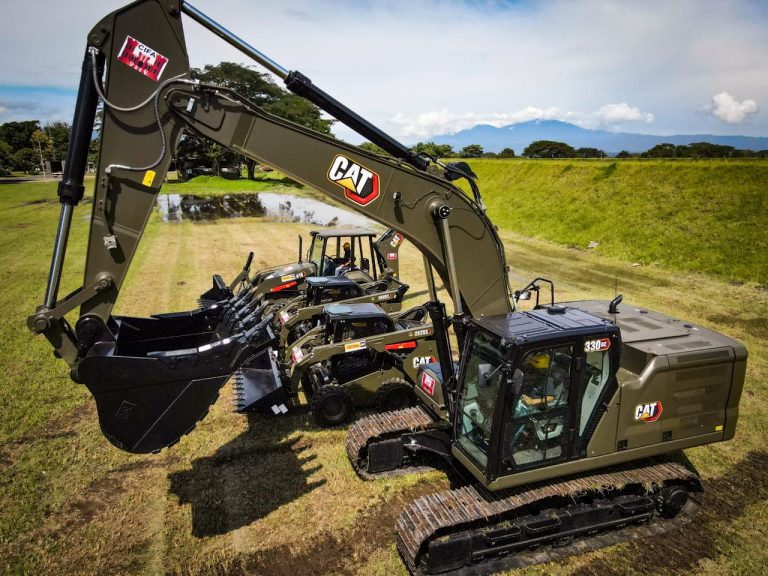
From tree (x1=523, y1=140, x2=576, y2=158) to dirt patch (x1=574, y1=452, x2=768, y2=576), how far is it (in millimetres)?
41165

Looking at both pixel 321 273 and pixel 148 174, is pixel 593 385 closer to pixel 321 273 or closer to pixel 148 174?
pixel 148 174

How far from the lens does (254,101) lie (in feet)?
192

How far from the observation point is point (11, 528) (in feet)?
20.0

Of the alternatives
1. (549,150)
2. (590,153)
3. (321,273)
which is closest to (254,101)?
(549,150)

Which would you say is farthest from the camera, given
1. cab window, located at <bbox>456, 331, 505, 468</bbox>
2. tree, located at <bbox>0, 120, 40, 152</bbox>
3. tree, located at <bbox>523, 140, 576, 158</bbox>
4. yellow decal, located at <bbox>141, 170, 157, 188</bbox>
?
tree, located at <bbox>0, 120, 40, 152</bbox>

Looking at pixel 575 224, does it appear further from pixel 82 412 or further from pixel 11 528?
pixel 11 528

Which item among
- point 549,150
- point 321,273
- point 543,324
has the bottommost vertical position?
point 321,273

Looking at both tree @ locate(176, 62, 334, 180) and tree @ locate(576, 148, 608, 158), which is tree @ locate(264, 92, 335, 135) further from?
tree @ locate(576, 148, 608, 158)

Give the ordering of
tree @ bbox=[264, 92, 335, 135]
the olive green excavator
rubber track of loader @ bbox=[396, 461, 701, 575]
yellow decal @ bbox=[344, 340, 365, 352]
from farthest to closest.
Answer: tree @ bbox=[264, 92, 335, 135] → yellow decal @ bbox=[344, 340, 365, 352] → rubber track of loader @ bbox=[396, 461, 701, 575] → the olive green excavator

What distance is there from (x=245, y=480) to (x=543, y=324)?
4661 millimetres

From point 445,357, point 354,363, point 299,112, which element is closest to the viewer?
point 445,357

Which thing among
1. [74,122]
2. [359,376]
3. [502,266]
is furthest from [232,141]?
[359,376]

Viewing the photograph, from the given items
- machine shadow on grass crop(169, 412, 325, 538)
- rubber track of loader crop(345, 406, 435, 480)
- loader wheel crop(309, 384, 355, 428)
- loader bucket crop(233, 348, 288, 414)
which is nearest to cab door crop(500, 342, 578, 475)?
rubber track of loader crop(345, 406, 435, 480)

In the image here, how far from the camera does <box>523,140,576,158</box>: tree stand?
A: 148ft
